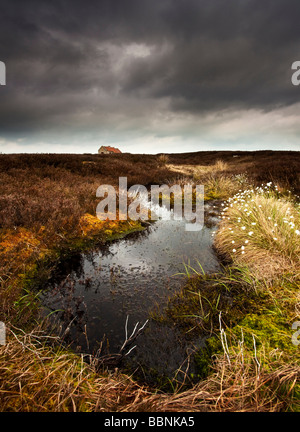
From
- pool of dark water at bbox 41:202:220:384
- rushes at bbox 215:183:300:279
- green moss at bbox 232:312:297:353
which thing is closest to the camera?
green moss at bbox 232:312:297:353

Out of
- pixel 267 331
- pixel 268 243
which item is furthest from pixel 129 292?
pixel 268 243

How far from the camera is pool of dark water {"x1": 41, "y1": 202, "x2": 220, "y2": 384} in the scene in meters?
2.47

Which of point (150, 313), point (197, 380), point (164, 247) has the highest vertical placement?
point (164, 247)

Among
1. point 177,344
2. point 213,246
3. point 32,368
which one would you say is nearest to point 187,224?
point 213,246

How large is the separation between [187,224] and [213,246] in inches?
78.0

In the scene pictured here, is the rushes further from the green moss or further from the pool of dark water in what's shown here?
the green moss

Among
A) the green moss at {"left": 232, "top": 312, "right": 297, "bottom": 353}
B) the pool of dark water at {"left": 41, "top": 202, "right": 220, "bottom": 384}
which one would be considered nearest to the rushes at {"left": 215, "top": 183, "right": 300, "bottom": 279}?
the pool of dark water at {"left": 41, "top": 202, "right": 220, "bottom": 384}

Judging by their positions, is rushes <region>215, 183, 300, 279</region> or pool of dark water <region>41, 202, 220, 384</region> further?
rushes <region>215, 183, 300, 279</region>

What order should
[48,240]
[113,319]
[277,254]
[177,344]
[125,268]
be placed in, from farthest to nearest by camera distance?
[48,240]
[125,268]
[277,254]
[113,319]
[177,344]

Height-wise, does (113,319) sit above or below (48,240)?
below
